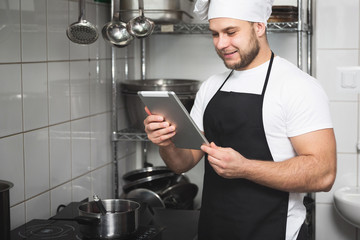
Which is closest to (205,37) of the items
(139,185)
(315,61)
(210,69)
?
(210,69)

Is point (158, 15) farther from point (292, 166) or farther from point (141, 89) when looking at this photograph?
point (292, 166)

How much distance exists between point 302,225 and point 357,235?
1.10 meters

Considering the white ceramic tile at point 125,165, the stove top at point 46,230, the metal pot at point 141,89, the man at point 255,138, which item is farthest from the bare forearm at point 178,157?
the white ceramic tile at point 125,165

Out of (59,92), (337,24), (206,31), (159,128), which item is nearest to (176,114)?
(159,128)

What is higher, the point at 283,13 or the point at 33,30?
the point at 283,13

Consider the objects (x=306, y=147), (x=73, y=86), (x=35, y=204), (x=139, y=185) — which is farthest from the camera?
(x=139, y=185)

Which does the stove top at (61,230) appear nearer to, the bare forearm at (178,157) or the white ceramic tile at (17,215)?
the white ceramic tile at (17,215)

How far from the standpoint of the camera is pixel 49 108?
2029mm

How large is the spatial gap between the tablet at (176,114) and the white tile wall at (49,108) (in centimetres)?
55

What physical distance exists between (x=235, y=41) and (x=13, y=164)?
0.84 m

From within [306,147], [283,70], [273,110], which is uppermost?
[283,70]

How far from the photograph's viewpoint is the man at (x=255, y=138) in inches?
59.1

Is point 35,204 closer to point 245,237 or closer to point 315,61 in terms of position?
point 245,237

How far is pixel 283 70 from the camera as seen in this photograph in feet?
5.42
